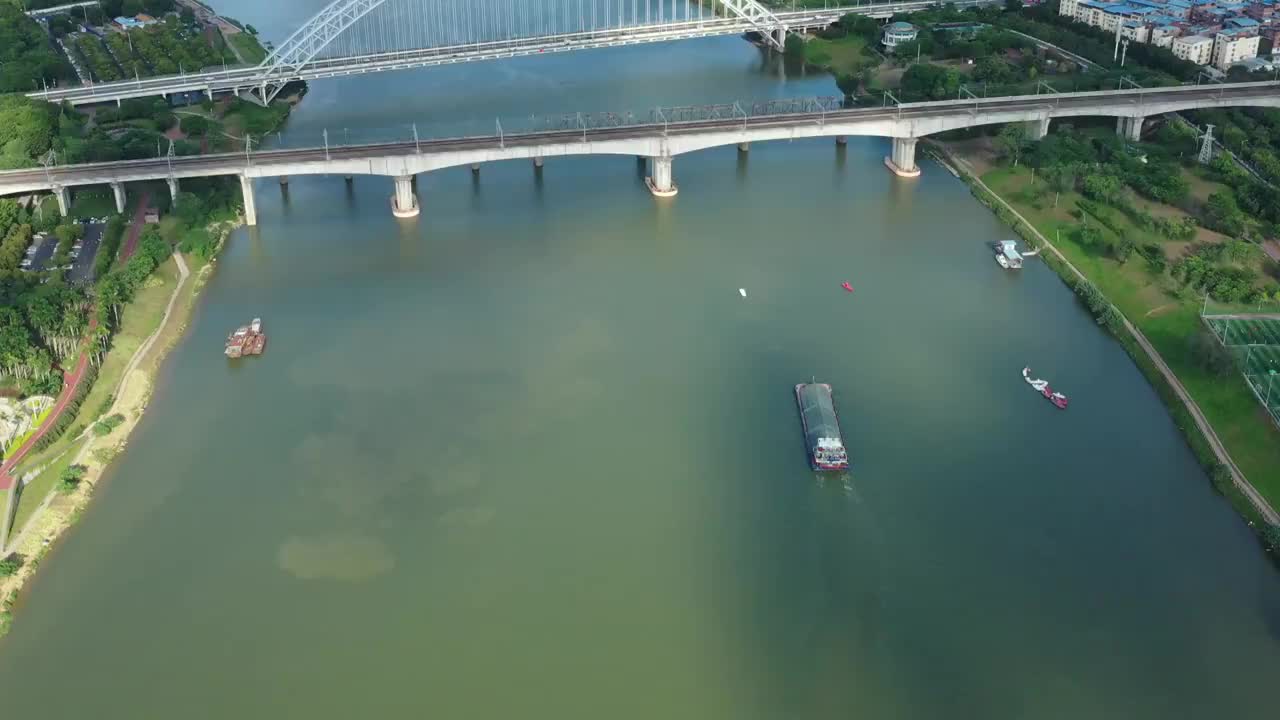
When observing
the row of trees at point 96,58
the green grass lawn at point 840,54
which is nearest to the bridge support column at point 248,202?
the row of trees at point 96,58

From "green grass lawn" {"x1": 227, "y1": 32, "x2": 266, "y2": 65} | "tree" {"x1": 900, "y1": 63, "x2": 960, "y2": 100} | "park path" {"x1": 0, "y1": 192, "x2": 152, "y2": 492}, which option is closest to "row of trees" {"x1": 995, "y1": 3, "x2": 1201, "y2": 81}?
"tree" {"x1": 900, "y1": 63, "x2": 960, "y2": 100}

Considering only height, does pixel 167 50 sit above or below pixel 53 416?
above

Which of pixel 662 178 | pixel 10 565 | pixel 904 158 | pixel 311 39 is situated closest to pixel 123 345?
pixel 10 565

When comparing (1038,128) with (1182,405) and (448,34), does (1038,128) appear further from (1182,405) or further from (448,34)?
(448,34)

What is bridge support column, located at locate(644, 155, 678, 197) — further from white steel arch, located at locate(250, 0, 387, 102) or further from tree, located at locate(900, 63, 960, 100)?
white steel arch, located at locate(250, 0, 387, 102)

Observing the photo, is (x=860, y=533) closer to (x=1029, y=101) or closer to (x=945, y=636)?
(x=945, y=636)

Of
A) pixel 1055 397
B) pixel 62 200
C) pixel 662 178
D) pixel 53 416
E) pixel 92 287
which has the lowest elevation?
pixel 1055 397

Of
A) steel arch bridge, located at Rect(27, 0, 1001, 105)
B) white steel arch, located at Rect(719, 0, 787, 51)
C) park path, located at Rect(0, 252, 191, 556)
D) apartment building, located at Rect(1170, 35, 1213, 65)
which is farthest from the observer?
white steel arch, located at Rect(719, 0, 787, 51)

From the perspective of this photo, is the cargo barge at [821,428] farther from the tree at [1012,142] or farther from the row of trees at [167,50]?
the row of trees at [167,50]
